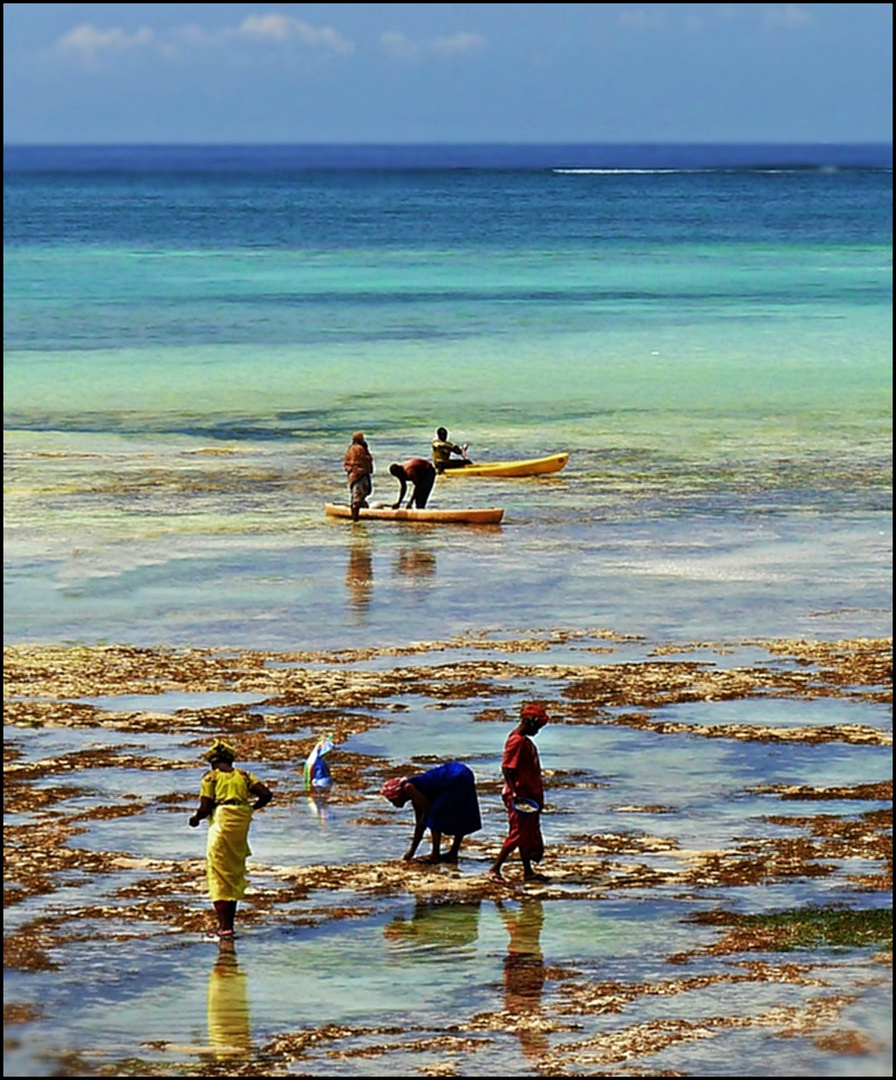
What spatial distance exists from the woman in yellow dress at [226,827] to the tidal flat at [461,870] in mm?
261

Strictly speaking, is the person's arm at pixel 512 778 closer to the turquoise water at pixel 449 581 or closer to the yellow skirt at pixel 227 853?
the turquoise water at pixel 449 581

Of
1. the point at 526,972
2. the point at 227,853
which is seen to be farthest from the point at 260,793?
the point at 526,972

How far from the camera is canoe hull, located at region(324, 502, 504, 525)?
99.0ft

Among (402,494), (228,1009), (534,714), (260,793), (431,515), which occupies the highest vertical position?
(402,494)

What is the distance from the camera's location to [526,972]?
13273 millimetres

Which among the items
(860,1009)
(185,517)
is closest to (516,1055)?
(860,1009)

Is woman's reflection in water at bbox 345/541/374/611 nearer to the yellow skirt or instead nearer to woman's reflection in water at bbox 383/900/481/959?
woman's reflection in water at bbox 383/900/481/959

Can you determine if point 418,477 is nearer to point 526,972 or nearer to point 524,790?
point 524,790

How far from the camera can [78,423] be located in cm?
4366

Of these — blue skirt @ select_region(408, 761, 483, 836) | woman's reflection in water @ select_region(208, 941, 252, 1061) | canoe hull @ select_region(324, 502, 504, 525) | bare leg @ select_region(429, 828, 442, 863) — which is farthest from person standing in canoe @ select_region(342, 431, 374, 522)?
woman's reflection in water @ select_region(208, 941, 252, 1061)

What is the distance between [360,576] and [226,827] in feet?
42.3

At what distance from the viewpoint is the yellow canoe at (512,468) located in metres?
34.8

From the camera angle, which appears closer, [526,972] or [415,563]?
[526,972]

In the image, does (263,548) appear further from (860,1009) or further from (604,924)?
(860,1009)
